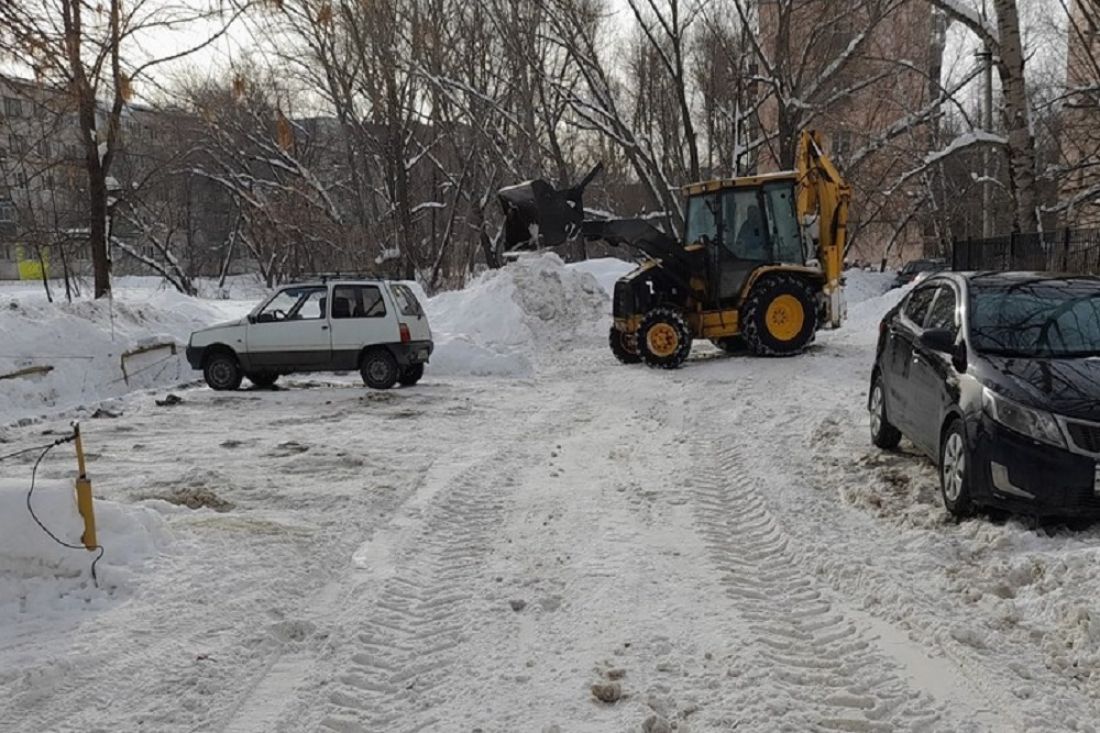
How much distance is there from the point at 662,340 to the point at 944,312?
7857mm

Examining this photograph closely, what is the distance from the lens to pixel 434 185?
41.3 m

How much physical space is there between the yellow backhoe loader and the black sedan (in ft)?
22.1

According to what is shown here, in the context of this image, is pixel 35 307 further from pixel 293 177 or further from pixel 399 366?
pixel 293 177

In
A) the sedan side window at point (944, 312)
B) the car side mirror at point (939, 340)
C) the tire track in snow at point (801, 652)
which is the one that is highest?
the sedan side window at point (944, 312)

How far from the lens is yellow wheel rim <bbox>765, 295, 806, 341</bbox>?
14461 millimetres

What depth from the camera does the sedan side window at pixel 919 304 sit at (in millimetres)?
7531

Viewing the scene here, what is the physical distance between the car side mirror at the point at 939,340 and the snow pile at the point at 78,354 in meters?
A: 12.1

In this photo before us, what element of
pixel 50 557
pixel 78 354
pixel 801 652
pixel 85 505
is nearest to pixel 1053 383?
pixel 801 652

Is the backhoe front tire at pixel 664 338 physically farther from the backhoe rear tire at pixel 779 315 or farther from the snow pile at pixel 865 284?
the snow pile at pixel 865 284

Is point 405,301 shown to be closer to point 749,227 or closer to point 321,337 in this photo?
point 321,337

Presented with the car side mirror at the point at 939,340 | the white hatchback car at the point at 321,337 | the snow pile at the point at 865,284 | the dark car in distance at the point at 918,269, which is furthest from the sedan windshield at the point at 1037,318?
the dark car in distance at the point at 918,269

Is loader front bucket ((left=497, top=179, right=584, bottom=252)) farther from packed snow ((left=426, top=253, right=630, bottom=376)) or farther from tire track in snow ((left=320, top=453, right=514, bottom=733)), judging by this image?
tire track in snow ((left=320, top=453, right=514, bottom=733))

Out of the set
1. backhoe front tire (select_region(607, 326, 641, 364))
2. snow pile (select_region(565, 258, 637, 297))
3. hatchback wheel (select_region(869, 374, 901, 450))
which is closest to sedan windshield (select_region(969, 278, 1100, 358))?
hatchback wheel (select_region(869, 374, 901, 450))

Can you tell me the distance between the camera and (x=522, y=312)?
2050cm
